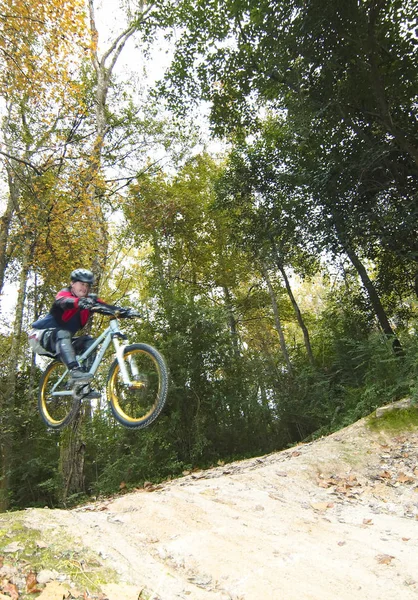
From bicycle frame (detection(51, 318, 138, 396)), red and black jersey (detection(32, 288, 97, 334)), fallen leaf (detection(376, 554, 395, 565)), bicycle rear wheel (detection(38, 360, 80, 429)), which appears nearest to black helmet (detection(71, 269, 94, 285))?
red and black jersey (detection(32, 288, 97, 334))

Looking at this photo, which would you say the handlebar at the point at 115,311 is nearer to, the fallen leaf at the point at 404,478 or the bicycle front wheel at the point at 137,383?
the bicycle front wheel at the point at 137,383

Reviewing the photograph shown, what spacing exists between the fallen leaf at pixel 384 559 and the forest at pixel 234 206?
4.30m

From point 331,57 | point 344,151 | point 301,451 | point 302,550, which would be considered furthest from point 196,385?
point 331,57

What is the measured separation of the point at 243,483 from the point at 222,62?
10.5 metres

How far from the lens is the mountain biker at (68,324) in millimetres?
3929

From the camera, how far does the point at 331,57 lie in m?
8.41

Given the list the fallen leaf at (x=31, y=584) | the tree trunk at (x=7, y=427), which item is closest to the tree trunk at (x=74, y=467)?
the tree trunk at (x=7, y=427)

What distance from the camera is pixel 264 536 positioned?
3.40 metres

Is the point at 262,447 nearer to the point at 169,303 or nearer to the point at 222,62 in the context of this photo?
the point at 169,303

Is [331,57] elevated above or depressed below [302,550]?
above

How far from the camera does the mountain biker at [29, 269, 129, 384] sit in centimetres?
393

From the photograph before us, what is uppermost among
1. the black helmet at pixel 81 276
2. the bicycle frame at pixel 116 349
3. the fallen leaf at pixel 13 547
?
the black helmet at pixel 81 276

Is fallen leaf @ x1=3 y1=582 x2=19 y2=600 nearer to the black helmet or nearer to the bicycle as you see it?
the bicycle

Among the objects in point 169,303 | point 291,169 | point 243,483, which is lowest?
point 243,483
